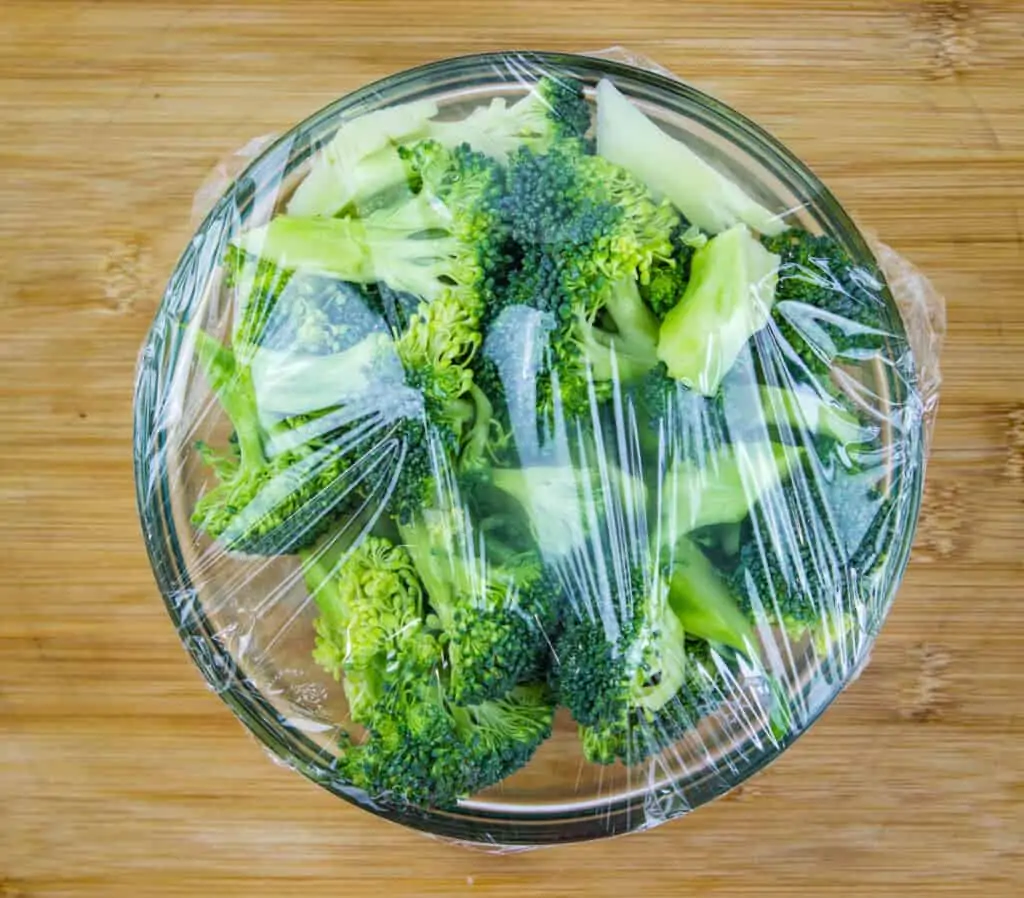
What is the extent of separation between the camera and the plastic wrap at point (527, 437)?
657 mm

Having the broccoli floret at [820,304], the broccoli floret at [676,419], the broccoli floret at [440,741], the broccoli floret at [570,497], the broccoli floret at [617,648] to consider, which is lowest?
the broccoli floret at [440,741]

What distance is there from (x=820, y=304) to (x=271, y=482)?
15.4 inches

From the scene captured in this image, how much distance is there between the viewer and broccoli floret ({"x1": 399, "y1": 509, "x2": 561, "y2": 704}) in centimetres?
67

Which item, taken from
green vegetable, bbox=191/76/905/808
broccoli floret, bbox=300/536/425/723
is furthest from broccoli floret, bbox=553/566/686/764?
broccoli floret, bbox=300/536/425/723

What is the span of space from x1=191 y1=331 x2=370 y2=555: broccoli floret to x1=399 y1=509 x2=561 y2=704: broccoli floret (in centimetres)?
6

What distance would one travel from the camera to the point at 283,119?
0.92m

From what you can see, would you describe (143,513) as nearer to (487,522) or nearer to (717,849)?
(487,522)

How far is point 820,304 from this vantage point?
2.25 feet

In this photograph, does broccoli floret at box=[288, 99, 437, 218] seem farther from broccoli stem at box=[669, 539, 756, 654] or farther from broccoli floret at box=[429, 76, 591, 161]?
broccoli stem at box=[669, 539, 756, 654]

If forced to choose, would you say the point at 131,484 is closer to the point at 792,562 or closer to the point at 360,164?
the point at 360,164

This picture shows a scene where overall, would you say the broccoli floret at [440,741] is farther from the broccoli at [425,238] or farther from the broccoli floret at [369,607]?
the broccoli at [425,238]

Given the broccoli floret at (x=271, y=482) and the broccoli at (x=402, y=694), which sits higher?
the broccoli floret at (x=271, y=482)

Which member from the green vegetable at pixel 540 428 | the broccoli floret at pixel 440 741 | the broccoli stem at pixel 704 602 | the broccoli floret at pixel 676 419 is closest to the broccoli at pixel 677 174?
the green vegetable at pixel 540 428

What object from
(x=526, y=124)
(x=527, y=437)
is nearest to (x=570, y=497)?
(x=527, y=437)
